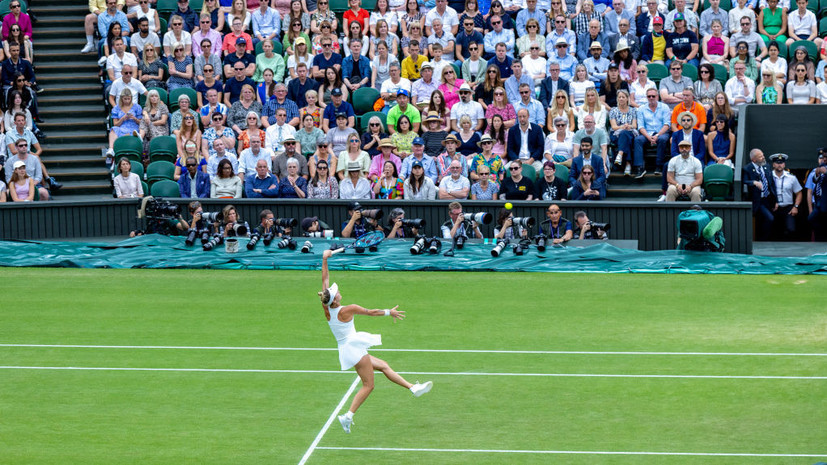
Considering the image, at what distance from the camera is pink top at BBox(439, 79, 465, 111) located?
25.5 meters

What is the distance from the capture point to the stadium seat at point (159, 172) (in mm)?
24953

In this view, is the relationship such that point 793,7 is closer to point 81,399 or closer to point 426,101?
point 426,101

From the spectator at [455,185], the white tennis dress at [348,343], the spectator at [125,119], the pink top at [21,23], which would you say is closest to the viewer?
the white tennis dress at [348,343]

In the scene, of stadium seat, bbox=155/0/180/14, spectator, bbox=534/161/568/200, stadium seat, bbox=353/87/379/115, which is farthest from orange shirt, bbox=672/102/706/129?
stadium seat, bbox=155/0/180/14

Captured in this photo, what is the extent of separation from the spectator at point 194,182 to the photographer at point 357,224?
3.43m

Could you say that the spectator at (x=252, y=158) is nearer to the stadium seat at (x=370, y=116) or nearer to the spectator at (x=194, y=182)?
the spectator at (x=194, y=182)

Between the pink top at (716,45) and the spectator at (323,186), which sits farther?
the pink top at (716,45)

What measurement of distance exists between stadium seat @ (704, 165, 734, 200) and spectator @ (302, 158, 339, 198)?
7.33m

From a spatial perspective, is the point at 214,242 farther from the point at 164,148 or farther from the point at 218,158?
the point at 164,148

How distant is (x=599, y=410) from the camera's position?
39.0ft

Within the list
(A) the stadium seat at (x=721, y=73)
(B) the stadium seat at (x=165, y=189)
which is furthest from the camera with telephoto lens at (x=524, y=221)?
(B) the stadium seat at (x=165, y=189)

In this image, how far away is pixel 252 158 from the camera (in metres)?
24.6

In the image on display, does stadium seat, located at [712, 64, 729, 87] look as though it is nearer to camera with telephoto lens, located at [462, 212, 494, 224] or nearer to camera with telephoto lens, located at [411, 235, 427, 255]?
camera with telephoto lens, located at [462, 212, 494, 224]

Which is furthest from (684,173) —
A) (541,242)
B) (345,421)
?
(345,421)
